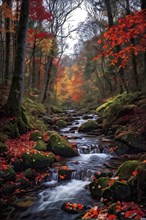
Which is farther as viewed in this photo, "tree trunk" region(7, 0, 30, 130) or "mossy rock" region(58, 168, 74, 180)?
"tree trunk" region(7, 0, 30, 130)

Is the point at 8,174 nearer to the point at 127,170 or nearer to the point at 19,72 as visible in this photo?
the point at 127,170

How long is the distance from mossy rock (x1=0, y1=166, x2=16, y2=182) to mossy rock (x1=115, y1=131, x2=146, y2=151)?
4890 mm

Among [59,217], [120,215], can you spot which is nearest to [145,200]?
[120,215]

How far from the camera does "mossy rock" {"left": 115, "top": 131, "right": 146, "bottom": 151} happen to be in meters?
9.93

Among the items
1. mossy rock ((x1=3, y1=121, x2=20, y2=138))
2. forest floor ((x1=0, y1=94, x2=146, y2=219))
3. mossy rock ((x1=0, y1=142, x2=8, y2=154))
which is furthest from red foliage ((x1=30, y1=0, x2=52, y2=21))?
mossy rock ((x1=0, y1=142, x2=8, y2=154))

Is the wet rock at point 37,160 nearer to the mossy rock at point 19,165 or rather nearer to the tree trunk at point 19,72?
the mossy rock at point 19,165

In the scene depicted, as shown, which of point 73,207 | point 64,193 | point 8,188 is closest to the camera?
point 73,207

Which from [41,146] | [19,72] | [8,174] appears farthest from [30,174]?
[19,72]

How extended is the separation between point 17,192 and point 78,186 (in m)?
1.85

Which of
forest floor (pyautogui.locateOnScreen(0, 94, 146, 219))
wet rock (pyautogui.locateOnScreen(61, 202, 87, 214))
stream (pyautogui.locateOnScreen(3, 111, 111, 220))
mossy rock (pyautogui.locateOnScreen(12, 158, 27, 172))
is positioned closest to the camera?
forest floor (pyautogui.locateOnScreen(0, 94, 146, 219))

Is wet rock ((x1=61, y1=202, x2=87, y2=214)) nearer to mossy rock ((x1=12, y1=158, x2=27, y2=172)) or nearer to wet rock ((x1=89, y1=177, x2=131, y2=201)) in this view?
wet rock ((x1=89, y1=177, x2=131, y2=201))

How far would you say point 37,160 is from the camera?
334 inches

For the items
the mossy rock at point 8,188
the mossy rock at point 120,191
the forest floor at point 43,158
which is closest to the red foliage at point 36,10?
the forest floor at point 43,158

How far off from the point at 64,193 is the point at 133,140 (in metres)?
4.12
